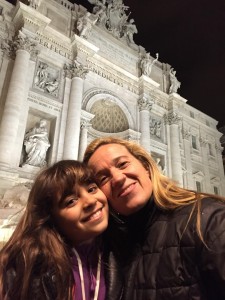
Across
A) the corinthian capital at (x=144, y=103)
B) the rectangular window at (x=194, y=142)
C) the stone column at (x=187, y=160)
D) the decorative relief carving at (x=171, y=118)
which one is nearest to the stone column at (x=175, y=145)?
the decorative relief carving at (x=171, y=118)

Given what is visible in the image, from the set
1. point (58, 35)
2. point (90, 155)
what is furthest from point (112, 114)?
point (90, 155)

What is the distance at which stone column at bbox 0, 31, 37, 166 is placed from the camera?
9.69 m

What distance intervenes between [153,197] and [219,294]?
665mm

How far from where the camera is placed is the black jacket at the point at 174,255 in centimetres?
125

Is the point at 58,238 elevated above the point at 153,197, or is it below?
below

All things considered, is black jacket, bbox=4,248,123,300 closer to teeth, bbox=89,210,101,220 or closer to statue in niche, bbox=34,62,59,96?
teeth, bbox=89,210,101,220

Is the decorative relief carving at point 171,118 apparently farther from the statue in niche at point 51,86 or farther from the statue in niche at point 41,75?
the statue in niche at point 41,75

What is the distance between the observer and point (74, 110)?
12.2m

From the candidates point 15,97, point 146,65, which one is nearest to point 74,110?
point 15,97

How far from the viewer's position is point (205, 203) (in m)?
1.42

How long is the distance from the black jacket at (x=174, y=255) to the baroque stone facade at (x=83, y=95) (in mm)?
6896

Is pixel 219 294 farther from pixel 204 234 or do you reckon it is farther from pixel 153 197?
pixel 153 197

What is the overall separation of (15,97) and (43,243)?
991cm

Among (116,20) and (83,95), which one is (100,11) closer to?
(116,20)
